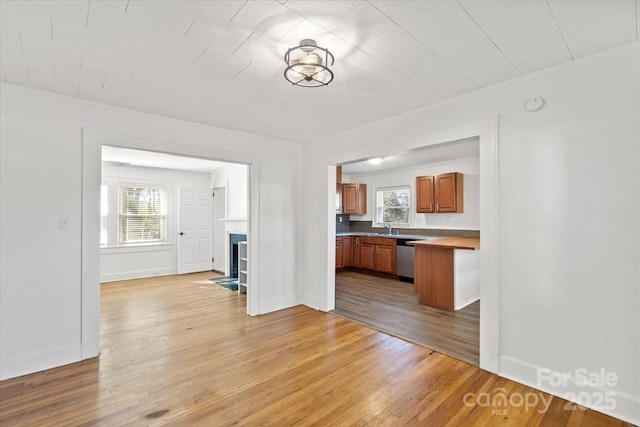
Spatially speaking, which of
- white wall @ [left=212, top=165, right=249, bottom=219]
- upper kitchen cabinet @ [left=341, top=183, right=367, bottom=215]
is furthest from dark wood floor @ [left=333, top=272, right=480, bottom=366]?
white wall @ [left=212, top=165, right=249, bottom=219]

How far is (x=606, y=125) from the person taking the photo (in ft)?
6.78

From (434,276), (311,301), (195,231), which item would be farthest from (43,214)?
(434,276)

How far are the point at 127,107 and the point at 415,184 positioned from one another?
5601 millimetres

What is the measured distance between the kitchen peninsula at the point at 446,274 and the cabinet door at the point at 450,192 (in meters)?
1.33

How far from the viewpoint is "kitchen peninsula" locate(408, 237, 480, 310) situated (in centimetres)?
427

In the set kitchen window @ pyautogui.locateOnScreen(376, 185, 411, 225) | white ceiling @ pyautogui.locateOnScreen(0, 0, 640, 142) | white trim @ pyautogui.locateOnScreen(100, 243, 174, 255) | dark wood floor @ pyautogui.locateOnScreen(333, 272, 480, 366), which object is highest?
white ceiling @ pyautogui.locateOnScreen(0, 0, 640, 142)

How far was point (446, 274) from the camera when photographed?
4336 millimetres

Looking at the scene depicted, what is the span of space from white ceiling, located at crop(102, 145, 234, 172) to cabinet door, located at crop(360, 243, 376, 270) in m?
3.72

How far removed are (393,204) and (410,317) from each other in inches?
148

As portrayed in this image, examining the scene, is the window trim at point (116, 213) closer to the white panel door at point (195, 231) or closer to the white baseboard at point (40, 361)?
the white panel door at point (195, 231)

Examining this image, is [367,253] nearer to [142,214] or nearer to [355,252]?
[355,252]

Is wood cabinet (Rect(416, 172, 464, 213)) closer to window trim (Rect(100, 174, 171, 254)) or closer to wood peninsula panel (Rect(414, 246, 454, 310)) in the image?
wood peninsula panel (Rect(414, 246, 454, 310))

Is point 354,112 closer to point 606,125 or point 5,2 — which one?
point 606,125

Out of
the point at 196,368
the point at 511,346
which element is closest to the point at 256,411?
the point at 196,368
